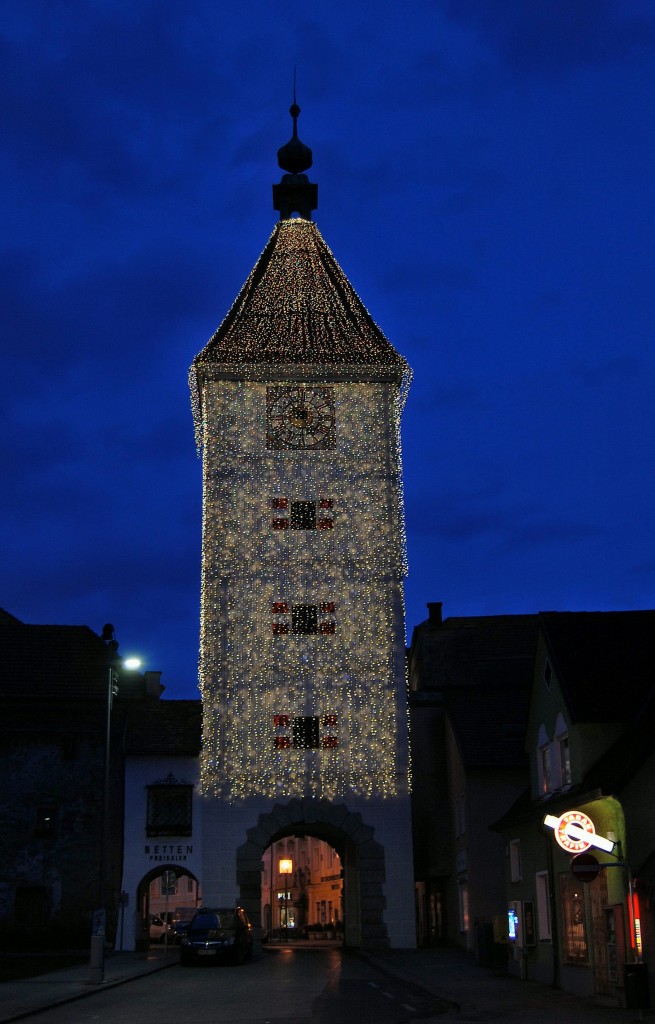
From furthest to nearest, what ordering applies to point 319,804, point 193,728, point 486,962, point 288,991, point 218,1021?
1. point 193,728
2. point 319,804
3. point 486,962
4. point 288,991
5. point 218,1021

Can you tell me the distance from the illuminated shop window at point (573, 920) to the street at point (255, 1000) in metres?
3.27

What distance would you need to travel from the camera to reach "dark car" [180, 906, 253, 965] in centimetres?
3550

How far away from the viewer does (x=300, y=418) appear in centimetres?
5053

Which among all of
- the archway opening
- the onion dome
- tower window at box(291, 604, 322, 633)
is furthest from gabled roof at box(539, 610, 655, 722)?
the archway opening

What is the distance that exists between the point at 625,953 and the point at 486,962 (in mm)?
12959

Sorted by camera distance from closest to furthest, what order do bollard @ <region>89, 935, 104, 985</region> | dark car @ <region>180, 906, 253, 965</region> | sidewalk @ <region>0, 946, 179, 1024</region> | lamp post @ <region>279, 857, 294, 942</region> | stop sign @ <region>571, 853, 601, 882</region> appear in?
stop sign @ <region>571, 853, 601, 882</region> → sidewalk @ <region>0, 946, 179, 1024</region> → bollard @ <region>89, 935, 104, 985</region> → dark car @ <region>180, 906, 253, 965</region> → lamp post @ <region>279, 857, 294, 942</region>

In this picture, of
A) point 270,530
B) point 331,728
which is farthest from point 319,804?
point 270,530

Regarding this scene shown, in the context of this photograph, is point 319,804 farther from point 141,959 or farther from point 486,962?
point 486,962

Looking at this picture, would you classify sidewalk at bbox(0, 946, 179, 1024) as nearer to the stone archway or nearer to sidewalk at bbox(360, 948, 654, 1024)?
the stone archway

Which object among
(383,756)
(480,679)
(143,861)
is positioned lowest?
(143,861)

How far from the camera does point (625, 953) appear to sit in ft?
70.4

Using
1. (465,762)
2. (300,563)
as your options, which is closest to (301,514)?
(300,563)

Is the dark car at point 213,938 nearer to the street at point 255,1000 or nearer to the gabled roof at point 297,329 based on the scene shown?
the street at point 255,1000

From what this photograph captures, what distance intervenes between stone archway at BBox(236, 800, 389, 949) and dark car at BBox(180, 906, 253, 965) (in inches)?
335
